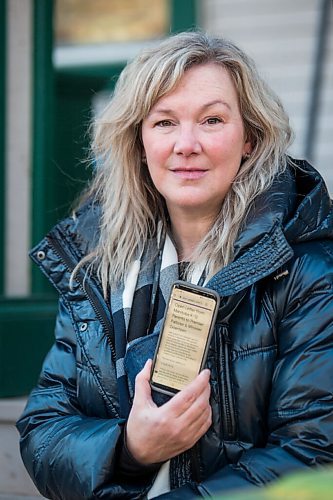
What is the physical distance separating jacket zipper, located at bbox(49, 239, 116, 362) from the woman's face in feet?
1.21

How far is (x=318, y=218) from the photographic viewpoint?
2.60m

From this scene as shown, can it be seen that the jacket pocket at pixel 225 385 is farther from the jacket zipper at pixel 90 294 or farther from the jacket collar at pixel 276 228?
the jacket zipper at pixel 90 294

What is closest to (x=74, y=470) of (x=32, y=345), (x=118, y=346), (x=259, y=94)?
(x=118, y=346)


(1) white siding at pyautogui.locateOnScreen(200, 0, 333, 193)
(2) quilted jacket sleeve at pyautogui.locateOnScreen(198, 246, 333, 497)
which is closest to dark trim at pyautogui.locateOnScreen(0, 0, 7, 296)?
(1) white siding at pyautogui.locateOnScreen(200, 0, 333, 193)

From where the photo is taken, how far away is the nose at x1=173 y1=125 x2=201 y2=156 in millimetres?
2623

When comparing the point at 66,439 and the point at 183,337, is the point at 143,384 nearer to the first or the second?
the point at 183,337

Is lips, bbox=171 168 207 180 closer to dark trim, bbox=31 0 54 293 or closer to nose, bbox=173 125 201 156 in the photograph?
nose, bbox=173 125 201 156

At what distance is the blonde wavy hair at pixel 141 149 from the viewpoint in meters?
2.71

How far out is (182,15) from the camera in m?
5.86

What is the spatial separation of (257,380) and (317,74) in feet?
11.8

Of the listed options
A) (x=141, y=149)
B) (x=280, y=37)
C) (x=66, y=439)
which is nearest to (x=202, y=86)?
(x=141, y=149)

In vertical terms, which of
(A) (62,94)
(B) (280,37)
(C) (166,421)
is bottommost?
(C) (166,421)

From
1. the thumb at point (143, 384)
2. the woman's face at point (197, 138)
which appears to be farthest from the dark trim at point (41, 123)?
the thumb at point (143, 384)

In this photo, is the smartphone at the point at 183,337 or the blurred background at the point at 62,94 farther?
the blurred background at the point at 62,94
